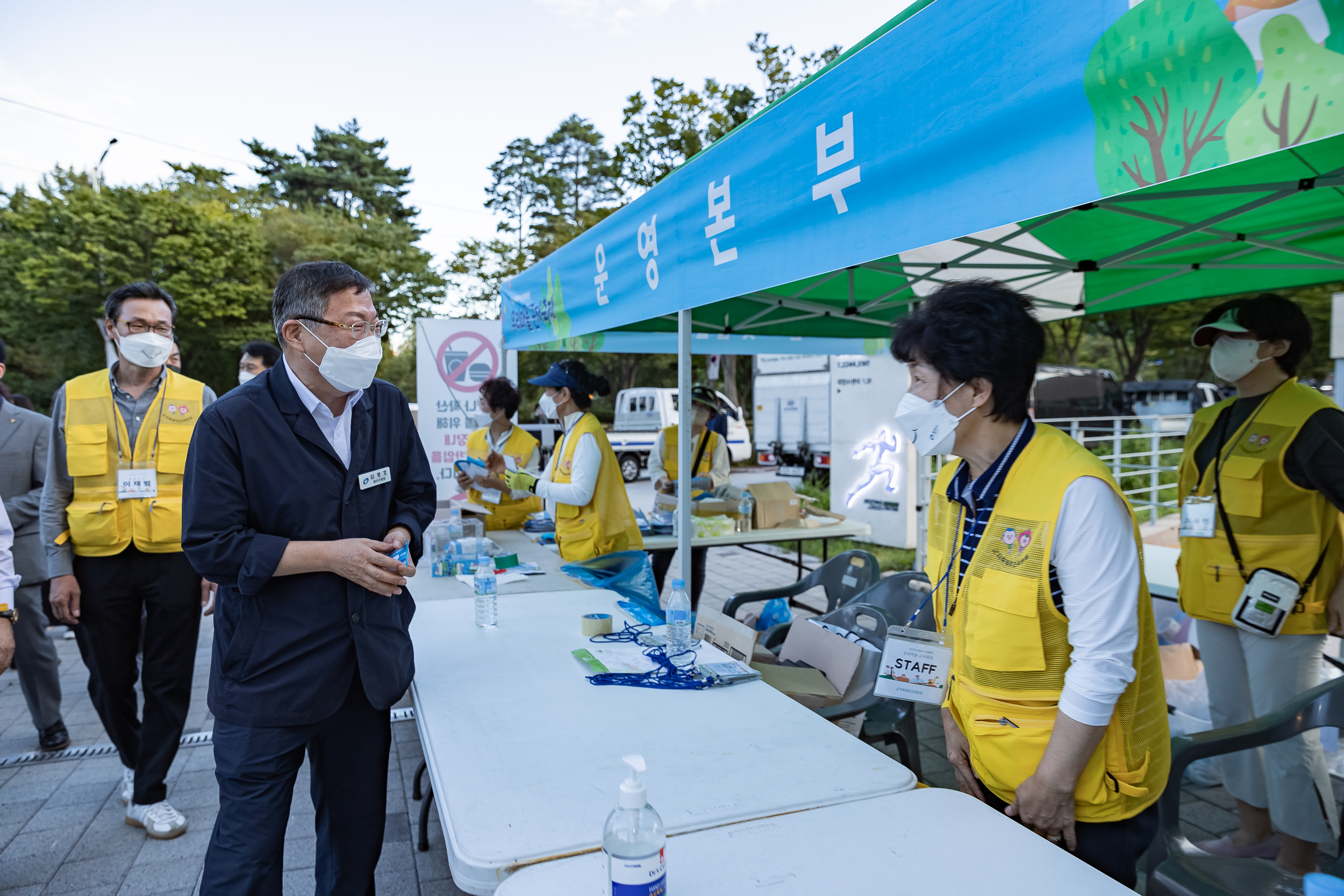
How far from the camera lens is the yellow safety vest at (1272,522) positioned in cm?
226

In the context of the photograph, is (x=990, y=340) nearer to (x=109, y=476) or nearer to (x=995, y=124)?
(x=995, y=124)

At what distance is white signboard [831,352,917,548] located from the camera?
318 inches

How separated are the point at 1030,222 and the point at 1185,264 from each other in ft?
3.75

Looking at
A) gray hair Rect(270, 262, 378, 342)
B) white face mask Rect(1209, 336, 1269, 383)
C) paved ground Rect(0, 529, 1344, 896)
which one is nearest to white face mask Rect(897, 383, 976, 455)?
gray hair Rect(270, 262, 378, 342)

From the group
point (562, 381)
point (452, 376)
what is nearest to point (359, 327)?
point (562, 381)

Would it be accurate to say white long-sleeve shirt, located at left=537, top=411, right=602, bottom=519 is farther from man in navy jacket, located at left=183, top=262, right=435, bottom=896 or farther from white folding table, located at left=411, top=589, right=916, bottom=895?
man in navy jacket, located at left=183, top=262, right=435, bottom=896

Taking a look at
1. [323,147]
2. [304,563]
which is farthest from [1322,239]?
[323,147]

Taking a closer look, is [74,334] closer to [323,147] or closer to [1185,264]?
[323,147]

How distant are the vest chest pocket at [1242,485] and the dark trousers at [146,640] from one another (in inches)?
140

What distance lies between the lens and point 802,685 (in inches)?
93.0

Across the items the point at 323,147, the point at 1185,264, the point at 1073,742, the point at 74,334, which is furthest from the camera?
the point at 323,147

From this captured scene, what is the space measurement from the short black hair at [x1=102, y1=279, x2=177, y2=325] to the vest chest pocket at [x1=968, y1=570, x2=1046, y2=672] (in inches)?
104

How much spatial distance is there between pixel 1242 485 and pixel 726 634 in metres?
1.72

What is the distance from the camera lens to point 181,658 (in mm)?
2666
